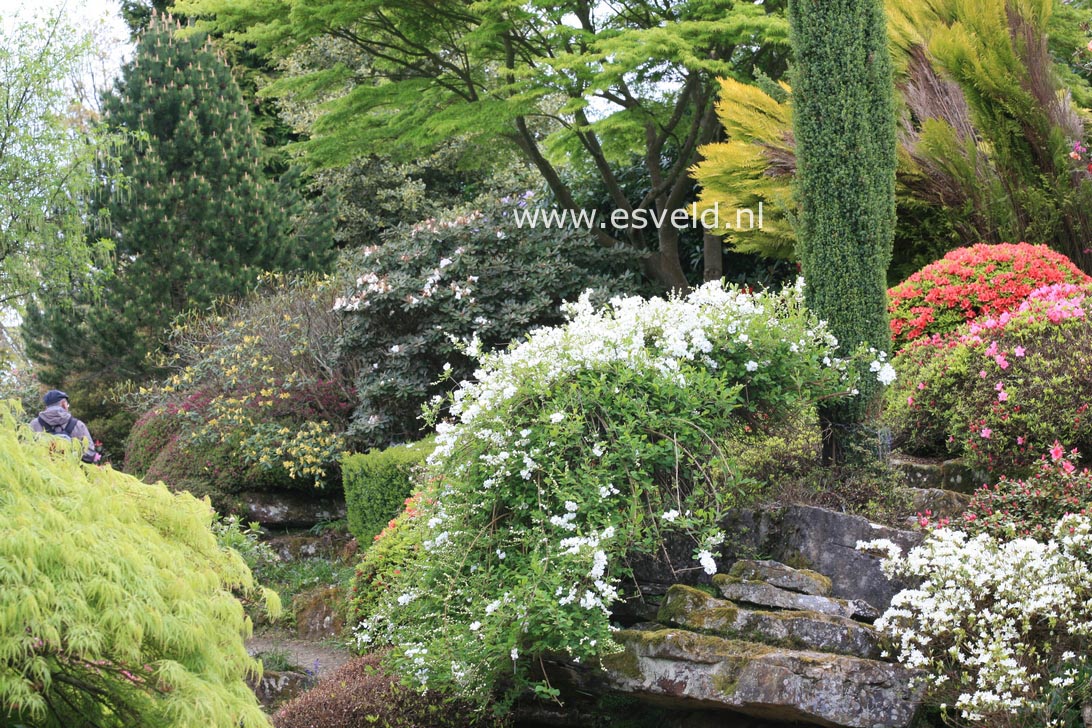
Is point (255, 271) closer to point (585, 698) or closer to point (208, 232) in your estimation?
point (208, 232)

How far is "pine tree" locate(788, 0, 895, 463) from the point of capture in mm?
6172

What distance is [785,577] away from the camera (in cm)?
468

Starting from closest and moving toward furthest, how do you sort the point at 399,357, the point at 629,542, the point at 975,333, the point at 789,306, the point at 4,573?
the point at 4,573 → the point at 629,542 → the point at 789,306 → the point at 975,333 → the point at 399,357

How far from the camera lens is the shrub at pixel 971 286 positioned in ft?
24.7

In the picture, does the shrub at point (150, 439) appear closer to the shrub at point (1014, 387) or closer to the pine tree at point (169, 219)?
the pine tree at point (169, 219)

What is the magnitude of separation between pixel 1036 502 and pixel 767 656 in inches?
73.3

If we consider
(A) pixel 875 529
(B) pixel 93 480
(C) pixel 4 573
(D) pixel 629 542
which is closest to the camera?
(C) pixel 4 573

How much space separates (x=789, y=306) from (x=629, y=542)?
1.83 meters

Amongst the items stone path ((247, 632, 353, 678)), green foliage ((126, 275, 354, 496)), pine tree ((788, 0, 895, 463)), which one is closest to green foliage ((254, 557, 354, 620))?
stone path ((247, 632, 353, 678))

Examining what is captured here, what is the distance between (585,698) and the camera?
4973mm

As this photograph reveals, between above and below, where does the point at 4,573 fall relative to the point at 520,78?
below

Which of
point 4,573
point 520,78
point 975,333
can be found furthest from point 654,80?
point 4,573

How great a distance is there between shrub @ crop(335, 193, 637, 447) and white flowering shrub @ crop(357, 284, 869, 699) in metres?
4.13

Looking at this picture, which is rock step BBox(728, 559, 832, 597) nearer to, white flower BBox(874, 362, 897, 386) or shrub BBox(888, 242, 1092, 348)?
white flower BBox(874, 362, 897, 386)
